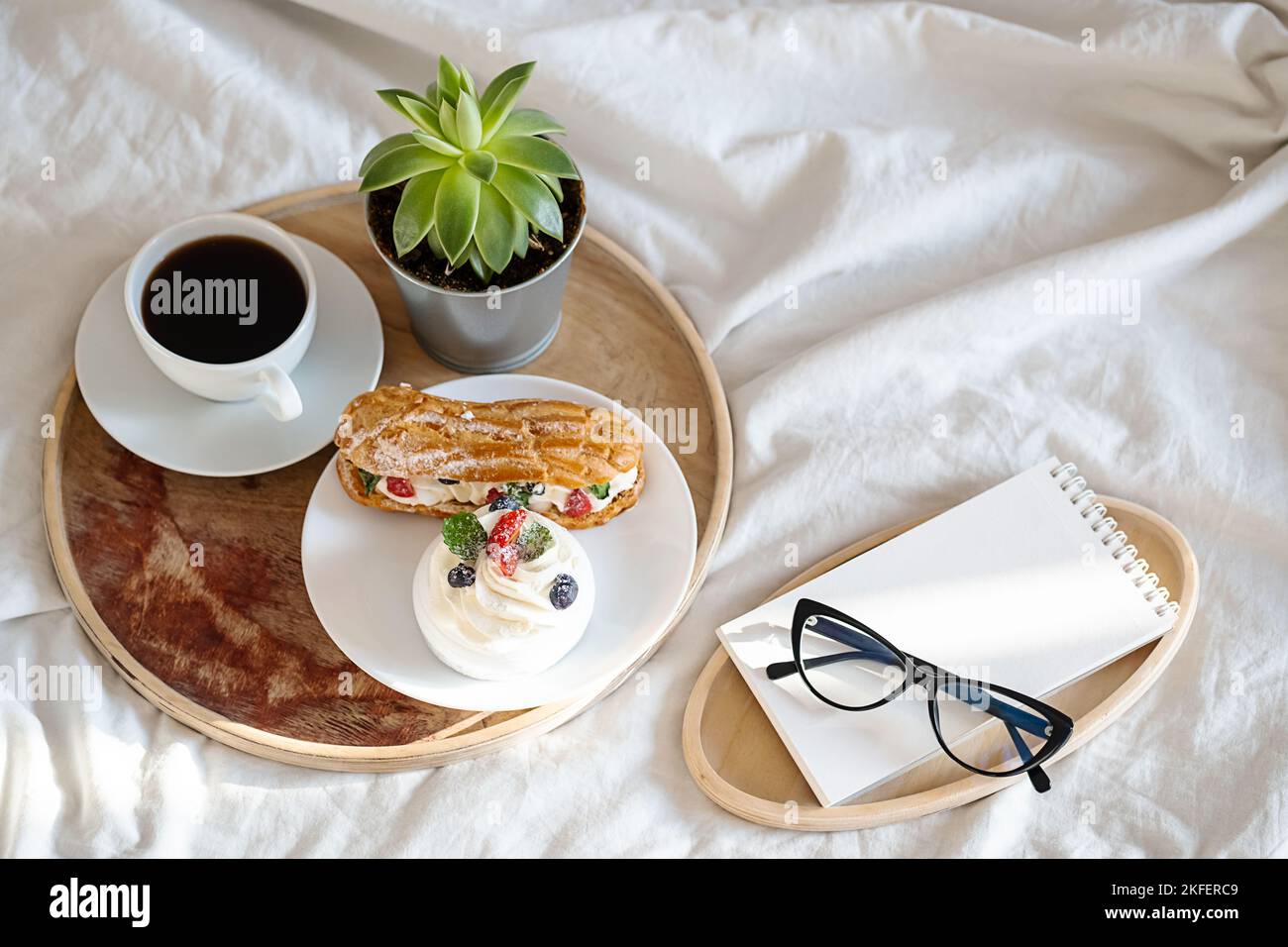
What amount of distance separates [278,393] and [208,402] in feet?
0.42

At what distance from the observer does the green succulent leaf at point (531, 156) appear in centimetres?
118

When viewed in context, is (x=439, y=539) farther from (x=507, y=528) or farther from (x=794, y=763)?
(x=794, y=763)

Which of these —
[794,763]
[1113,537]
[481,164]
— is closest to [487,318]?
[481,164]

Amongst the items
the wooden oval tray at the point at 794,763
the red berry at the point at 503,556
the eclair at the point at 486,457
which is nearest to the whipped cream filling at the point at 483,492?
the eclair at the point at 486,457

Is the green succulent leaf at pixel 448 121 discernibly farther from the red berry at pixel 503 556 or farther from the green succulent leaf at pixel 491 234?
the red berry at pixel 503 556

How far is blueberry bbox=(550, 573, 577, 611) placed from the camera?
3.80ft

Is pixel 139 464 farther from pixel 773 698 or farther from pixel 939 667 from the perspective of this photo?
pixel 939 667

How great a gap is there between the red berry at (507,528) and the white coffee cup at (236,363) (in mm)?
266

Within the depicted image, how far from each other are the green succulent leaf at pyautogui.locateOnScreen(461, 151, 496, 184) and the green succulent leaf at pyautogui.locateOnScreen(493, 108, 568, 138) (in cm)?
3

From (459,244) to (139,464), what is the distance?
→ 46 centimetres

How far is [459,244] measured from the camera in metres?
1.17

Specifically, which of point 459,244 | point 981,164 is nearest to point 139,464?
point 459,244

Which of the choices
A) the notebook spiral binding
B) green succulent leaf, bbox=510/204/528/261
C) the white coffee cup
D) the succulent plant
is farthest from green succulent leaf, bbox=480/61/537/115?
the notebook spiral binding

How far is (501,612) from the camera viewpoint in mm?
1157
